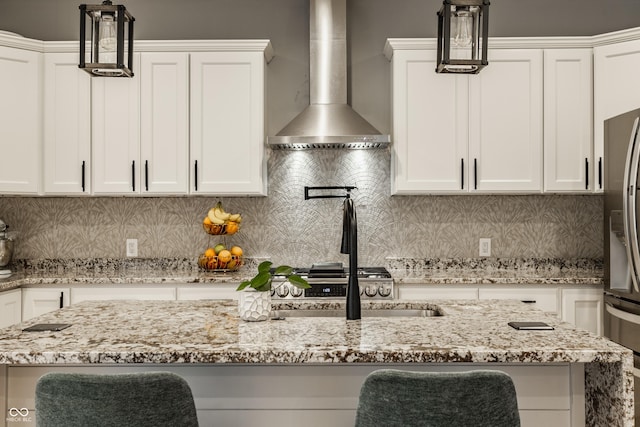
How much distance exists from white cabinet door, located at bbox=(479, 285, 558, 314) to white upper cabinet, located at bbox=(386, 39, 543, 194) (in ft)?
2.27

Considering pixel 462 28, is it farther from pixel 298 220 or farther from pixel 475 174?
pixel 298 220

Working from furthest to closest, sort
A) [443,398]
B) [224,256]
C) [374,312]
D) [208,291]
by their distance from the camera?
[224,256] < [208,291] < [374,312] < [443,398]

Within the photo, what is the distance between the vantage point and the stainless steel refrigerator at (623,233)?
2.97 meters

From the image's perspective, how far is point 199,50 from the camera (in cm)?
370

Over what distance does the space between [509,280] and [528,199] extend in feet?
2.89

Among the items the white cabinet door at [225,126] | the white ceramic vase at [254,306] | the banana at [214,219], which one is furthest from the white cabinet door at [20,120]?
the white ceramic vase at [254,306]

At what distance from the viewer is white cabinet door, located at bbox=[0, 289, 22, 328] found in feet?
10.8

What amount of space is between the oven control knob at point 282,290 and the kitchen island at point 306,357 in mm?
1518

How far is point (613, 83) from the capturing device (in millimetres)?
3547

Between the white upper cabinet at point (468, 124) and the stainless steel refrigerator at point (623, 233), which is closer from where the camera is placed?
the stainless steel refrigerator at point (623, 233)

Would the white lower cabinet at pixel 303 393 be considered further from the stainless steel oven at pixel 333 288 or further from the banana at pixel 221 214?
the banana at pixel 221 214

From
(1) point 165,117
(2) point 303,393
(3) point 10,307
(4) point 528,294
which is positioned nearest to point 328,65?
(1) point 165,117

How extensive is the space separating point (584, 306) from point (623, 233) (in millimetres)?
595

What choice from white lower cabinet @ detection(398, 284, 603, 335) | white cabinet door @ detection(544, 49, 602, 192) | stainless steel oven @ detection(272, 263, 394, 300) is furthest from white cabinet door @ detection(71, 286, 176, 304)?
white cabinet door @ detection(544, 49, 602, 192)
